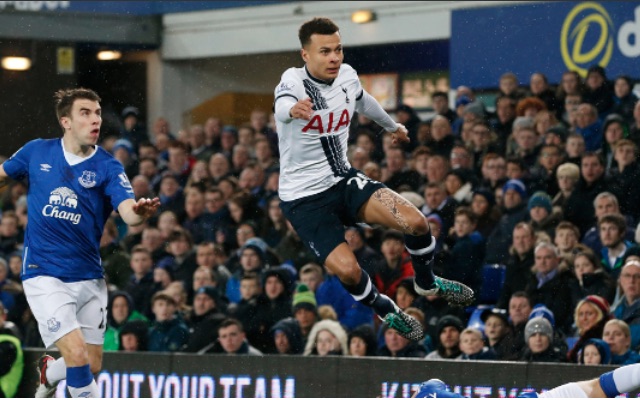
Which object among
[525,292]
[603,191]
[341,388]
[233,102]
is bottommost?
[341,388]

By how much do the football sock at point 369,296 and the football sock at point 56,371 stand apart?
2.23 m

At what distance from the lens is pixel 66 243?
9.59m

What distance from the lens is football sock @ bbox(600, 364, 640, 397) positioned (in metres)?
8.44

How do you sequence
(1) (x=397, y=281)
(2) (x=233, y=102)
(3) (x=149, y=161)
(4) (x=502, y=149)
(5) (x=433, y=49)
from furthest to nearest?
(2) (x=233, y=102)
(5) (x=433, y=49)
(3) (x=149, y=161)
(4) (x=502, y=149)
(1) (x=397, y=281)

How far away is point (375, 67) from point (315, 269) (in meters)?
7.98

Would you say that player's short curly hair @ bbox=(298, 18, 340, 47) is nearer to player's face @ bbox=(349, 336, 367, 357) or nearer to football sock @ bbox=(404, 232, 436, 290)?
football sock @ bbox=(404, 232, 436, 290)

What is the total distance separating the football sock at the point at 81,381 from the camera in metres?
9.42

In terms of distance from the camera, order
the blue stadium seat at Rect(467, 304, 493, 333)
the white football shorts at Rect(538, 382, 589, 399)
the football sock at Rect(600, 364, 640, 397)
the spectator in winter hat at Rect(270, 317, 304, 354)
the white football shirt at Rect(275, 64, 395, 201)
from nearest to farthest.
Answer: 1. the football sock at Rect(600, 364, 640, 397)
2. the white football shorts at Rect(538, 382, 589, 399)
3. the white football shirt at Rect(275, 64, 395, 201)
4. the blue stadium seat at Rect(467, 304, 493, 333)
5. the spectator in winter hat at Rect(270, 317, 304, 354)

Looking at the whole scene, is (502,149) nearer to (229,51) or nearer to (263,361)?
(263,361)

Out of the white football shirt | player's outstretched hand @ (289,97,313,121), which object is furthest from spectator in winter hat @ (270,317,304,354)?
player's outstretched hand @ (289,97,313,121)

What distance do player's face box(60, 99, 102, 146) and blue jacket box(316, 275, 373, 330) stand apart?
15.1 ft

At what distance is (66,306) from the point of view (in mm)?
9516

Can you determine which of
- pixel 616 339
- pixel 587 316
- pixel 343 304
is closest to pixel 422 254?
pixel 616 339

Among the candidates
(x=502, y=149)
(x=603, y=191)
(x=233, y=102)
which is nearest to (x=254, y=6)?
(x=233, y=102)
